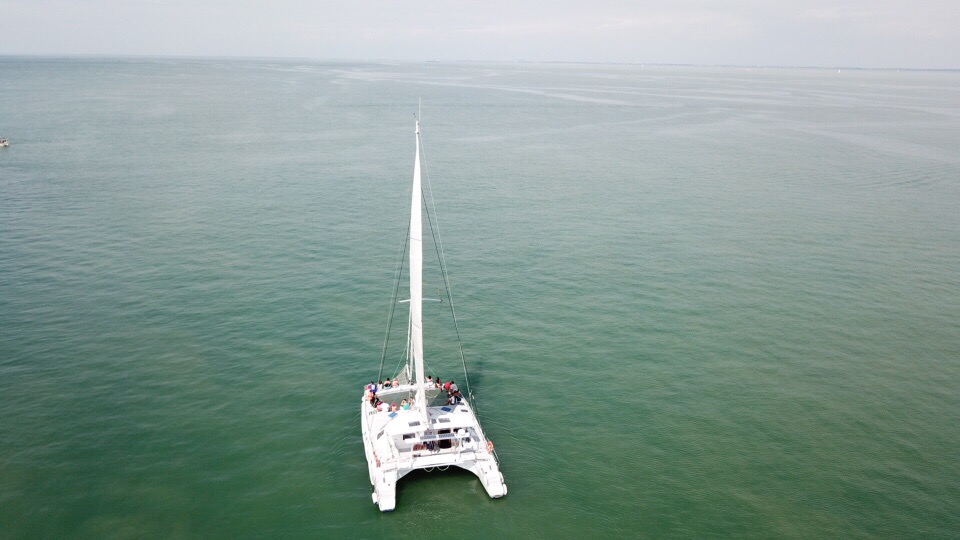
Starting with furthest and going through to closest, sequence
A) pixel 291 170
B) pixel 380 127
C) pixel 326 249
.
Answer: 1. pixel 380 127
2. pixel 291 170
3. pixel 326 249

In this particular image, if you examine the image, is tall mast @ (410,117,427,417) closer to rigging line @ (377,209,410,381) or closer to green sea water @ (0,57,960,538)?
green sea water @ (0,57,960,538)

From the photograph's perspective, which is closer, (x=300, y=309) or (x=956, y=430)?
(x=956, y=430)

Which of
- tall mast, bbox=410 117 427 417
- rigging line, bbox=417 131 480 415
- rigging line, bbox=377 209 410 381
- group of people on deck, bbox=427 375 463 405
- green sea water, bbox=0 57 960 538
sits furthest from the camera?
rigging line, bbox=377 209 410 381

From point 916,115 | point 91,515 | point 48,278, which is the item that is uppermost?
point 916,115

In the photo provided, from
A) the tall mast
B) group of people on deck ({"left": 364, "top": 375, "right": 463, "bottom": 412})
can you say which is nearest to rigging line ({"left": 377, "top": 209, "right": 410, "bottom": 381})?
group of people on deck ({"left": 364, "top": 375, "right": 463, "bottom": 412})

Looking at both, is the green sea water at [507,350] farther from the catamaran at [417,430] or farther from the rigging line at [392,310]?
the catamaran at [417,430]

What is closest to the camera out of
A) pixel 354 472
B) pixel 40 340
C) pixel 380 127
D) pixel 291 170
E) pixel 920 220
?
pixel 354 472

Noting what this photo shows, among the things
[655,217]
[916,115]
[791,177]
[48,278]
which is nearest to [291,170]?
[48,278]

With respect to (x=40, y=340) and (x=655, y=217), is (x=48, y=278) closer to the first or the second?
(x=40, y=340)

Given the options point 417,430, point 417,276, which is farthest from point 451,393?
point 417,276
